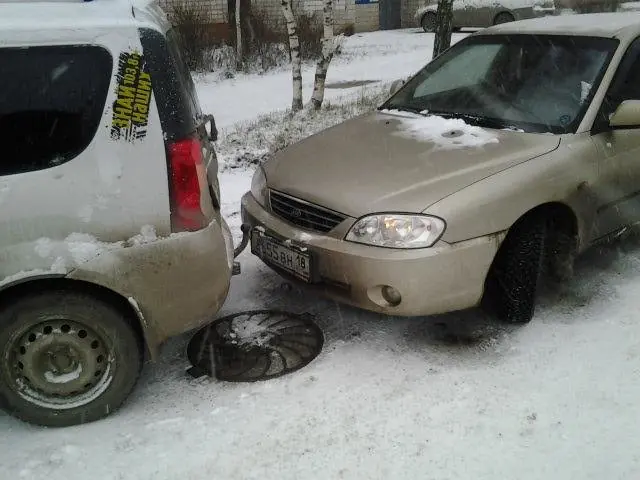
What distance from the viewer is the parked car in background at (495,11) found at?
18.4 meters

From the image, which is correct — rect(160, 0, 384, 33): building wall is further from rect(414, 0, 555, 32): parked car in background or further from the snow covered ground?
the snow covered ground

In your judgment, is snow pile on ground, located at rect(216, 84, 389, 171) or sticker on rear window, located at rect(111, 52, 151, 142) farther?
snow pile on ground, located at rect(216, 84, 389, 171)

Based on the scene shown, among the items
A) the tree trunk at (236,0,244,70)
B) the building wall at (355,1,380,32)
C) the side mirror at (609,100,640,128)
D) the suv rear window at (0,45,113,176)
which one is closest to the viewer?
the suv rear window at (0,45,113,176)

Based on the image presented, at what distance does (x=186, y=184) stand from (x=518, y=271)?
1875 mm

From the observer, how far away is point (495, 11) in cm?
1883

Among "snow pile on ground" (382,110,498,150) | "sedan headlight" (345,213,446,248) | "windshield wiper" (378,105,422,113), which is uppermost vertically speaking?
"windshield wiper" (378,105,422,113)

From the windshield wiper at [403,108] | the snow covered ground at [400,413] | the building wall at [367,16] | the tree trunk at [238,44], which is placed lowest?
the snow covered ground at [400,413]

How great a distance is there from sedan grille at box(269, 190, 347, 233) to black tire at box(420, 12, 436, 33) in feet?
62.3

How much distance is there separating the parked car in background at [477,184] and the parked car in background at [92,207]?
0.74 m

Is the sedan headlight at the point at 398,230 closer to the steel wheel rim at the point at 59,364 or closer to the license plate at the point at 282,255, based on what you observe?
the license plate at the point at 282,255

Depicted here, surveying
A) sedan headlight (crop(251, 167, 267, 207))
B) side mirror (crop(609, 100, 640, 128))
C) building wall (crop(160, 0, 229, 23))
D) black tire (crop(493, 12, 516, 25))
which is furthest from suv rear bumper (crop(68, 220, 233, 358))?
black tire (crop(493, 12, 516, 25))

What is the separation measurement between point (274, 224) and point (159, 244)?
3.28 ft

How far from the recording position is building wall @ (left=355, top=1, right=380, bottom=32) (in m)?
22.6

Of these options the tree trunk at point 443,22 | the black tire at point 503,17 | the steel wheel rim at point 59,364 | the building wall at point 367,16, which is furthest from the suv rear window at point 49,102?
the building wall at point 367,16
